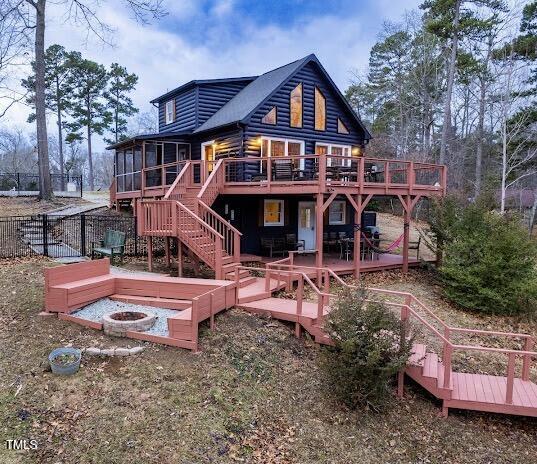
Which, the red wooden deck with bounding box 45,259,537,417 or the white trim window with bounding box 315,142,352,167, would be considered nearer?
the red wooden deck with bounding box 45,259,537,417

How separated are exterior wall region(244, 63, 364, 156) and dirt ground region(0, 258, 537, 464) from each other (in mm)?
9359

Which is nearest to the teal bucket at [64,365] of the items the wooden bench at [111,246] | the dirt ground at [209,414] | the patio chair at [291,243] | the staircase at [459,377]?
the dirt ground at [209,414]

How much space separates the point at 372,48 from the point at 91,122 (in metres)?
25.4

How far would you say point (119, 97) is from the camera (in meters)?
38.8

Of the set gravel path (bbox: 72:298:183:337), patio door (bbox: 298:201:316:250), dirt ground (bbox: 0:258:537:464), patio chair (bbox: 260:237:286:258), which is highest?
patio door (bbox: 298:201:316:250)

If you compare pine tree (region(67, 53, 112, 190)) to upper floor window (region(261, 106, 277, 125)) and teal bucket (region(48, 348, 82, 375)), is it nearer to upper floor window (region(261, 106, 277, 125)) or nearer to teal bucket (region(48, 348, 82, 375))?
upper floor window (region(261, 106, 277, 125))

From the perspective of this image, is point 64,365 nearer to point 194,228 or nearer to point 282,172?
point 194,228

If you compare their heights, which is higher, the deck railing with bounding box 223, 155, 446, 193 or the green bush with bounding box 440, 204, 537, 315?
the deck railing with bounding box 223, 155, 446, 193

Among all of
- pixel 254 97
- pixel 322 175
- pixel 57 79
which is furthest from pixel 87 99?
pixel 322 175

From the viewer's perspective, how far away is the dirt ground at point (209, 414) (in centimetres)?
473

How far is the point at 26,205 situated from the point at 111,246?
9.39 m

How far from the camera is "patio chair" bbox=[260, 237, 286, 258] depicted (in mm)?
14251

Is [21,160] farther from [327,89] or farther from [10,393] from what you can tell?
[10,393]

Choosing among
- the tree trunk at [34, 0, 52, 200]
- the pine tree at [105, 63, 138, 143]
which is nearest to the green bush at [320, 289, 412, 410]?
the tree trunk at [34, 0, 52, 200]
